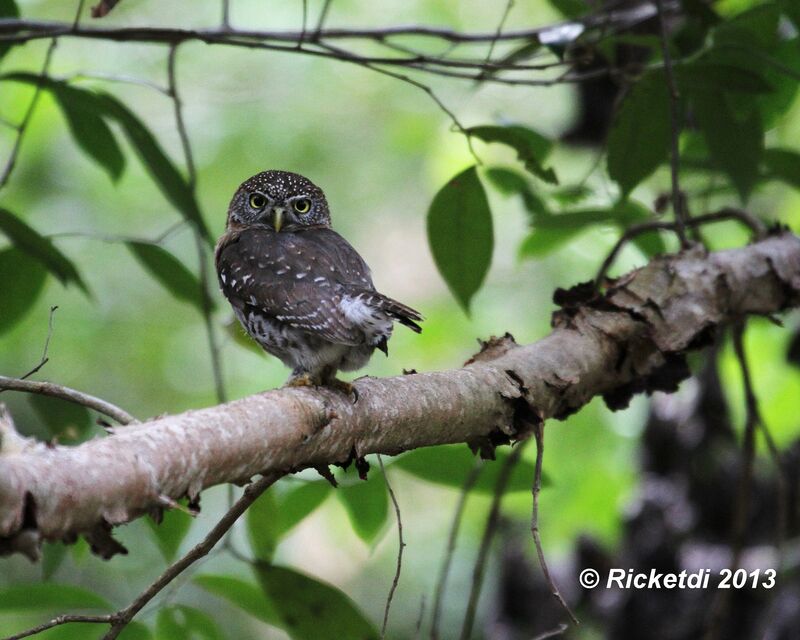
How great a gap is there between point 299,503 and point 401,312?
0.72 meters

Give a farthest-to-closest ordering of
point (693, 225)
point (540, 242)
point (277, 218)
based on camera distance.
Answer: point (540, 242) → point (277, 218) → point (693, 225)

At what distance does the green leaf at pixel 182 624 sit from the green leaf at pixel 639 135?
67.1 inches

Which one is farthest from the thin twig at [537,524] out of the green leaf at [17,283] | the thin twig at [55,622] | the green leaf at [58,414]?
the green leaf at [17,283]

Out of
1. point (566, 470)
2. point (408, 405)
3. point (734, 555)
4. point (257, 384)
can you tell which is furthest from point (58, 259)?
point (257, 384)

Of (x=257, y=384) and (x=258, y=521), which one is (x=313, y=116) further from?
(x=258, y=521)

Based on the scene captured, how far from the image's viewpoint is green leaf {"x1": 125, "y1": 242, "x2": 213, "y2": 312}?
9.43 feet

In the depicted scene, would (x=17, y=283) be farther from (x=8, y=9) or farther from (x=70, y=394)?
(x=70, y=394)

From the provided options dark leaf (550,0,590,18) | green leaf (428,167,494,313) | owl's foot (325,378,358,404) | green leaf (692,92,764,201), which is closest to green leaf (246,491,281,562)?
owl's foot (325,378,358,404)

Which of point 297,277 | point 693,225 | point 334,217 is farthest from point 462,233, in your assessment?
point 334,217

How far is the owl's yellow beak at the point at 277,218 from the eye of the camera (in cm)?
333

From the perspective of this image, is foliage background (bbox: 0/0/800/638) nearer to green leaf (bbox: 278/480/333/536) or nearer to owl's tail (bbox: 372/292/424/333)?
green leaf (bbox: 278/480/333/536)

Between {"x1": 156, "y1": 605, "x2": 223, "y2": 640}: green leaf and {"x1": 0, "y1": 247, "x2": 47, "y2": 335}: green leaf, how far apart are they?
101 cm

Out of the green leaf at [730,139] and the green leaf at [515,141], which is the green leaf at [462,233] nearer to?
the green leaf at [515,141]

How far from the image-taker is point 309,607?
247 centimetres
